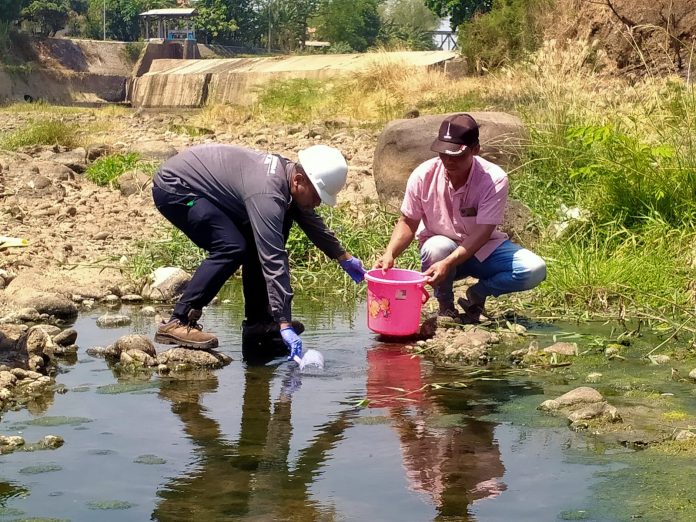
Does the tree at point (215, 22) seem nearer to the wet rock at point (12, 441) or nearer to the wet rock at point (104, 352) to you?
the wet rock at point (104, 352)

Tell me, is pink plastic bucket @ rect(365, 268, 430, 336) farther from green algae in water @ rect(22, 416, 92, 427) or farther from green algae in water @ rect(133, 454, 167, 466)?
green algae in water @ rect(133, 454, 167, 466)

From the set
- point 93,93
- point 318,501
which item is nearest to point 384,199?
point 318,501

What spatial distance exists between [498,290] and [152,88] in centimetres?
4392

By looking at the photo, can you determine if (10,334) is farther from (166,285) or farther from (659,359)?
(659,359)

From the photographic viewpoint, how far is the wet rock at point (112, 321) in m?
6.84

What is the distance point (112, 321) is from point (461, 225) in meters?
2.30

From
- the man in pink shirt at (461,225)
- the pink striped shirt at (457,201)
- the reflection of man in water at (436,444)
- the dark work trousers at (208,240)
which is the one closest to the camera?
the reflection of man in water at (436,444)

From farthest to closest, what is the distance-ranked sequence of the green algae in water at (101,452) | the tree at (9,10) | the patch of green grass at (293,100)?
the tree at (9,10) → the patch of green grass at (293,100) → the green algae in water at (101,452)

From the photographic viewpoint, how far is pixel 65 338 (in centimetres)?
609

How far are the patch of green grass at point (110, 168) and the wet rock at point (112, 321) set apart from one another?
5962 millimetres

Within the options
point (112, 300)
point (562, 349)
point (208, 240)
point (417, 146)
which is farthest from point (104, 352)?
point (417, 146)

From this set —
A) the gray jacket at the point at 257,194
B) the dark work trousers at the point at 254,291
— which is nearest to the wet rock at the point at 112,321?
the dark work trousers at the point at 254,291

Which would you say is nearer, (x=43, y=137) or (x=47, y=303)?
(x=47, y=303)

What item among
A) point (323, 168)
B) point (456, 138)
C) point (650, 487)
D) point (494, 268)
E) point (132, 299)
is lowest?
point (132, 299)
